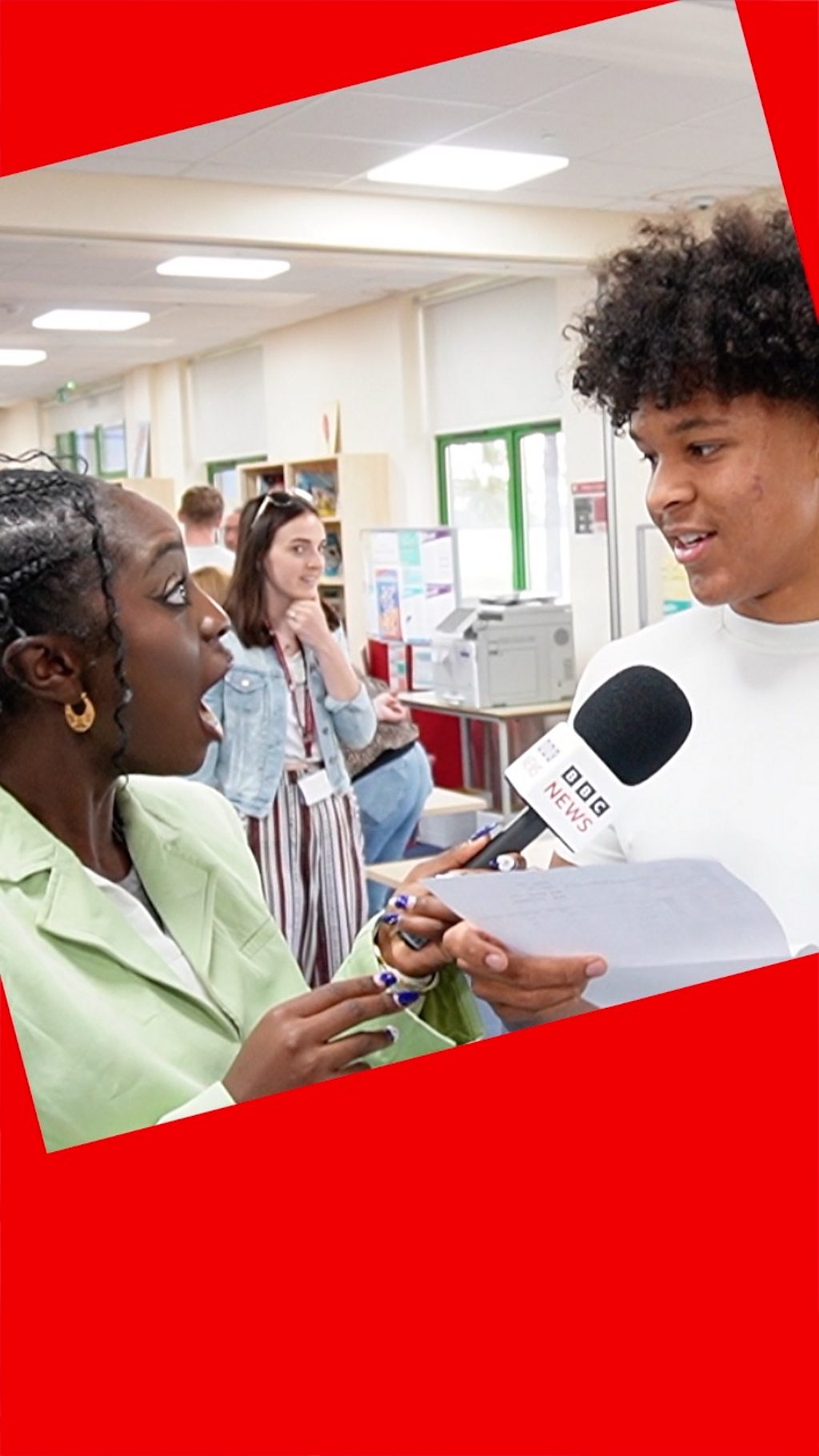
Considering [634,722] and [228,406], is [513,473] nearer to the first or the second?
[228,406]

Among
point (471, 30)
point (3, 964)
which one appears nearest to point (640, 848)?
point (3, 964)

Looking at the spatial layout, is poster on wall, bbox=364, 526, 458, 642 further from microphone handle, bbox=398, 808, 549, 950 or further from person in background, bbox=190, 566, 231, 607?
microphone handle, bbox=398, 808, 549, 950

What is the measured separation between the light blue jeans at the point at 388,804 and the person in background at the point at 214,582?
2.03ft

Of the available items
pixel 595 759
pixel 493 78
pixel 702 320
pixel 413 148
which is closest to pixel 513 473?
pixel 413 148

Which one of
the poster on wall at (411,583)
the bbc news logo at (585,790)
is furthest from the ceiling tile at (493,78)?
the poster on wall at (411,583)

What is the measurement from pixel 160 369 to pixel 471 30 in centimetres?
52

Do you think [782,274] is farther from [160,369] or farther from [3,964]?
[3,964]

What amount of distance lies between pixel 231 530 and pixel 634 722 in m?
0.63

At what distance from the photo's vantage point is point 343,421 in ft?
22.2

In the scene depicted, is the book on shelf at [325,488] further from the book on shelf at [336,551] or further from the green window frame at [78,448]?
the green window frame at [78,448]

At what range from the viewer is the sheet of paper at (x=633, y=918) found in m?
0.92

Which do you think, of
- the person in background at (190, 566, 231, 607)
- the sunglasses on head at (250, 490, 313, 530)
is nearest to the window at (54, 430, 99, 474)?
the person in background at (190, 566, 231, 607)

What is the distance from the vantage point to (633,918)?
39.4 inches

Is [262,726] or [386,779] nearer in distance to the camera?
[262,726]
